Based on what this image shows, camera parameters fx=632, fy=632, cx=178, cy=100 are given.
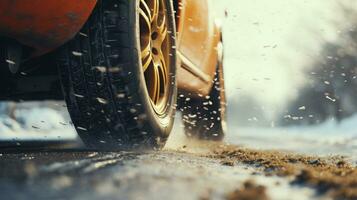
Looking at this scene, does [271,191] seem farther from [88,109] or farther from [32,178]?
[88,109]

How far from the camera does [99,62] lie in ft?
8.83

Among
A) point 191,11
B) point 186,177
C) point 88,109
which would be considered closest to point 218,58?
point 191,11

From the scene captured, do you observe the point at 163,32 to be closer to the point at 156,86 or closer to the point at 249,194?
the point at 156,86

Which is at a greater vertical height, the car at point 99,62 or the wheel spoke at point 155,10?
the wheel spoke at point 155,10

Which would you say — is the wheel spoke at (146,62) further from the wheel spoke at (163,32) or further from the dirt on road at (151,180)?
the dirt on road at (151,180)

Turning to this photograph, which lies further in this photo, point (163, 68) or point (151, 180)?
point (163, 68)

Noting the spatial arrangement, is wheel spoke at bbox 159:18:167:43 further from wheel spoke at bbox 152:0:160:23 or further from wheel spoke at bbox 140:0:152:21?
wheel spoke at bbox 140:0:152:21

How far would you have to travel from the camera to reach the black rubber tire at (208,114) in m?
5.43

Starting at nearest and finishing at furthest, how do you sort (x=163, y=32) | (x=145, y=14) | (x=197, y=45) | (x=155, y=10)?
(x=145, y=14), (x=155, y=10), (x=163, y=32), (x=197, y=45)

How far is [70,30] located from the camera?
2.64 meters

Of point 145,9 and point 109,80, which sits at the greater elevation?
point 145,9

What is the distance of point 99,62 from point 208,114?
9.97 feet

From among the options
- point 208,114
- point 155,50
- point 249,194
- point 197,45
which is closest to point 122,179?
point 249,194

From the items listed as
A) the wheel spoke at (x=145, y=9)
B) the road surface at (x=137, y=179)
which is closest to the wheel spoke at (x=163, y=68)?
the wheel spoke at (x=145, y=9)
